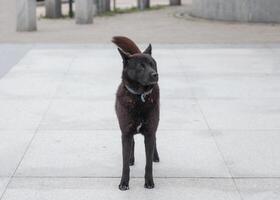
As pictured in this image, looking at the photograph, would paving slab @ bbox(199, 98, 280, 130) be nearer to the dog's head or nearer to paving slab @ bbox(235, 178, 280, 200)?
paving slab @ bbox(235, 178, 280, 200)

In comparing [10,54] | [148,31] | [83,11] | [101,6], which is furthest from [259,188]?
[101,6]

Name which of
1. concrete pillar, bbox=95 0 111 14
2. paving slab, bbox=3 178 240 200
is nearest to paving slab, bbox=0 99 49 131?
paving slab, bbox=3 178 240 200

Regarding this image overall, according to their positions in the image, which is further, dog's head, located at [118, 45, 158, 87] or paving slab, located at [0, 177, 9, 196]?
paving slab, located at [0, 177, 9, 196]

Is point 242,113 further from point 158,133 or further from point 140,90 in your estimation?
point 140,90

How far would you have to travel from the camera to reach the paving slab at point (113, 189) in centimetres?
505

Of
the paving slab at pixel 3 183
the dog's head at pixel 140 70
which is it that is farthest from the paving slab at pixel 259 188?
the paving slab at pixel 3 183

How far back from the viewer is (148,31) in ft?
52.4

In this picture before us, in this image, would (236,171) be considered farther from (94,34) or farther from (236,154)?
(94,34)

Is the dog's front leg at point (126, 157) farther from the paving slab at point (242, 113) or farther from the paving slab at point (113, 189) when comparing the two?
the paving slab at point (242, 113)

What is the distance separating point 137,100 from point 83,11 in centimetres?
1254

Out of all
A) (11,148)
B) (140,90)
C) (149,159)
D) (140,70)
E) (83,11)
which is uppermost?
(140,70)

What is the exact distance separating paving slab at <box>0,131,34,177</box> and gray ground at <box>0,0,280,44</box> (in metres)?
7.39

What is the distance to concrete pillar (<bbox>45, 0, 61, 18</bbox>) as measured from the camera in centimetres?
1902

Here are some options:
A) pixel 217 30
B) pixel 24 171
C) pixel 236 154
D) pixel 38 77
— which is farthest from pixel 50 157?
pixel 217 30
